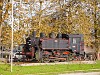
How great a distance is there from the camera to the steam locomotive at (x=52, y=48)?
2912cm

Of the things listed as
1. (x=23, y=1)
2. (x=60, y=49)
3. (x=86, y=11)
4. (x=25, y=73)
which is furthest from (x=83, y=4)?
(x=25, y=73)

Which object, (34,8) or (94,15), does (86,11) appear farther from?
(34,8)

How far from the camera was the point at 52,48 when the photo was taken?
3019 centimetres

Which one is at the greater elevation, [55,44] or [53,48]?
[55,44]

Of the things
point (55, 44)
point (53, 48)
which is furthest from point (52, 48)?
point (55, 44)

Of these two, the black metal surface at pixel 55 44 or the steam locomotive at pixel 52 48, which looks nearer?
the steam locomotive at pixel 52 48

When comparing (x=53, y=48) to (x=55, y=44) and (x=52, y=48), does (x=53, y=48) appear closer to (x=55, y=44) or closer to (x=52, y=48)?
(x=52, y=48)

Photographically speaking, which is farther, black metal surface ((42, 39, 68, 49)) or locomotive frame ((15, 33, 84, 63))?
black metal surface ((42, 39, 68, 49))

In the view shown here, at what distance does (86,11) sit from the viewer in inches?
1602

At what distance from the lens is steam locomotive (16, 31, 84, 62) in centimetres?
2912

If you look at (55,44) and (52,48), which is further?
(55,44)

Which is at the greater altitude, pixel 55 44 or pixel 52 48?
pixel 55 44

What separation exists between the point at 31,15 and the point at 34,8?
46.7 inches

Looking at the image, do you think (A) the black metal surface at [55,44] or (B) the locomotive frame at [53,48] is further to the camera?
(A) the black metal surface at [55,44]
